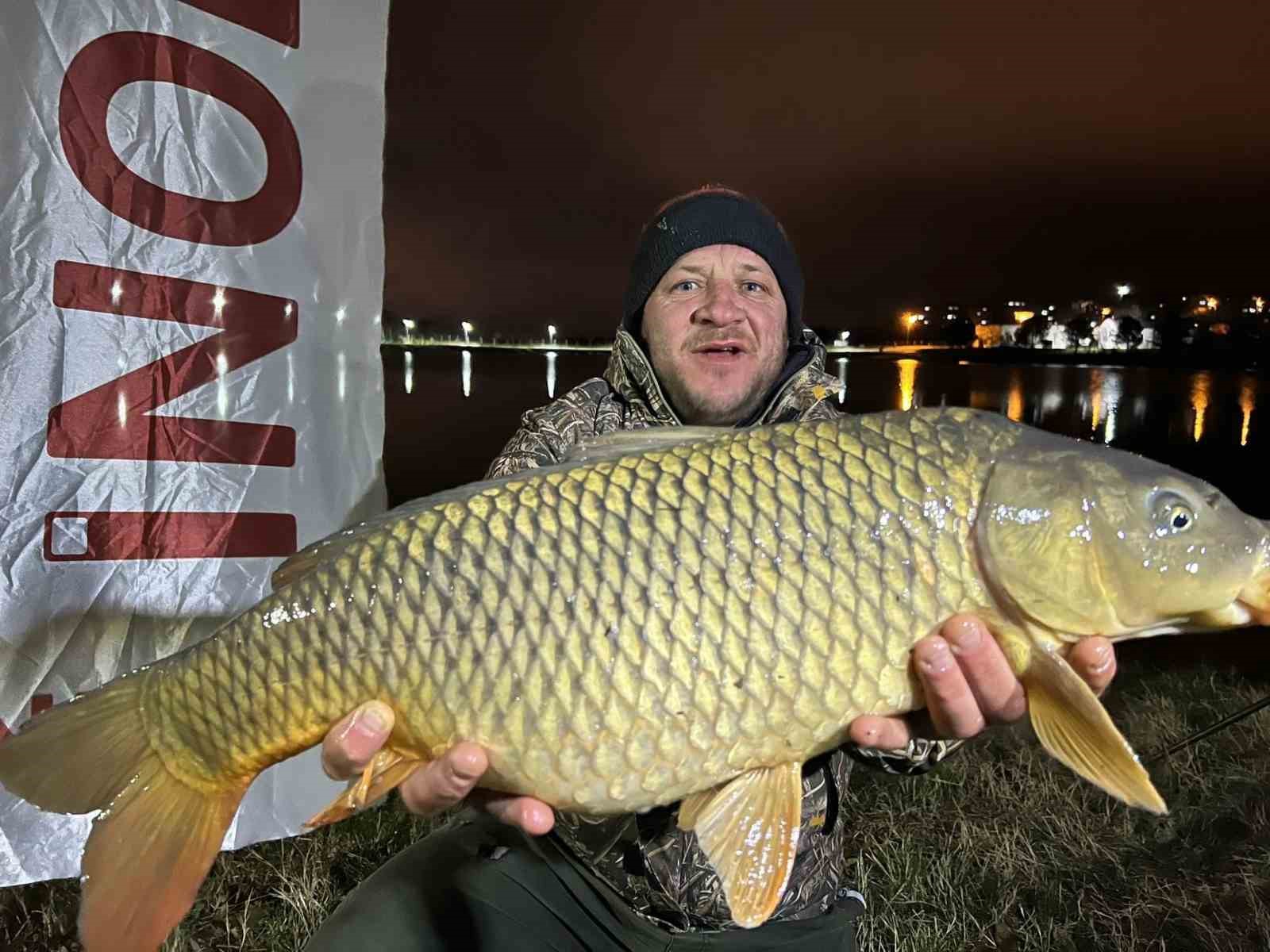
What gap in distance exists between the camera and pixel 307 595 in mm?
1062

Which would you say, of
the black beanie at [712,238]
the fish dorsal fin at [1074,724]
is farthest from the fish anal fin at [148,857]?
the black beanie at [712,238]

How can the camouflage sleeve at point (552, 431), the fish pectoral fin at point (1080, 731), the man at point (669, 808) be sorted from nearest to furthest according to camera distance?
the fish pectoral fin at point (1080, 731), the man at point (669, 808), the camouflage sleeve at point (552, 431)

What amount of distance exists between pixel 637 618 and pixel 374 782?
1.38 ft

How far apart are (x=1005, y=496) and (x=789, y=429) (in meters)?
0.28

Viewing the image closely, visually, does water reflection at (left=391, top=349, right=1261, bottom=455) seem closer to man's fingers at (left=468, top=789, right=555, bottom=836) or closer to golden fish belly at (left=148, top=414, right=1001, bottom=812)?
golden fish belly at (left=148, top=414, right=1001, bottom=812)

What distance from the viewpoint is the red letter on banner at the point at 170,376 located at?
5.57 feet

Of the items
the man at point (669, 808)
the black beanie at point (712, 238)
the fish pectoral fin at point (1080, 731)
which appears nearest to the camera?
the fish pectoral fin at point (1080, 731)

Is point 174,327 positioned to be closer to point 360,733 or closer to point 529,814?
point 360,733

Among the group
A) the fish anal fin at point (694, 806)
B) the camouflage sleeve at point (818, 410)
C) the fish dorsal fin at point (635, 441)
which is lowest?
the fish anal fin at point (694, 806)

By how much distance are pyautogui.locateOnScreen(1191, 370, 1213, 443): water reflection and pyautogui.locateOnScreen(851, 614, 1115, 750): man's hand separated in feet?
51.1

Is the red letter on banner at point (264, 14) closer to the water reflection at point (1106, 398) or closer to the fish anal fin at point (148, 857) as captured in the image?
the fish anal fin at point (148, 857)

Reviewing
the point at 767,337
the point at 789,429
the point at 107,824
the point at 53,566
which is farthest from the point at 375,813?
the point at 789,429

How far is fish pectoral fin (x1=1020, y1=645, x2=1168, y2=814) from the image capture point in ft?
3.11

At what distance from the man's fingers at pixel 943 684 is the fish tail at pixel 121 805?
90 cm
